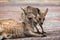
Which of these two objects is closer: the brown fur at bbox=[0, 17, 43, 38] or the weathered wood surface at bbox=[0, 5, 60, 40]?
the brown fur at bbox=[0, 17, 43, 38]

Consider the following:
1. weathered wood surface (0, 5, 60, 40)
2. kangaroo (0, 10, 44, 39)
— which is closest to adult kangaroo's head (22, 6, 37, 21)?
kangaroo (0, 10, 44, 39)

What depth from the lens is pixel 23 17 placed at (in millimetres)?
2064

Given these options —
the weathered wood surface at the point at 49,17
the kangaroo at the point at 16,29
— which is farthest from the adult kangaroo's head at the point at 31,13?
the weathered wood surface at the point at 49,17

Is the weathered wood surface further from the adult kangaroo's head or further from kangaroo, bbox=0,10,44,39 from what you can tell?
the adult kangaroo's head

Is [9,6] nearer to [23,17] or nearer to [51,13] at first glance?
[51,13]

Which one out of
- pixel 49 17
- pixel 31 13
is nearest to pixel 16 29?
pixel 31 13

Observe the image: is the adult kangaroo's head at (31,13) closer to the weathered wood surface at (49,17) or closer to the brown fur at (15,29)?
the brown fur at (15,29)

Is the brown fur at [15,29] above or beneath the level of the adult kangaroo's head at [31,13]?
beneath

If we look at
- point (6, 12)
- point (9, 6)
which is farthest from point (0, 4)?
point (6, 12)

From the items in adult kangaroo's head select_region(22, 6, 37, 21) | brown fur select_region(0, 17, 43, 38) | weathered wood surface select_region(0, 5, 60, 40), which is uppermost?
adult kangaroo's head select_region(22, 6, 37, 21)

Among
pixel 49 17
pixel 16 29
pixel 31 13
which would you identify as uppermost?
pixel 31 13

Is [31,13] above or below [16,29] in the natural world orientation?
above

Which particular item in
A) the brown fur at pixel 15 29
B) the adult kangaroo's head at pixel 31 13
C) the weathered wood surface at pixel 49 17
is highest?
the adult kangaroo's head at pixel 31 13

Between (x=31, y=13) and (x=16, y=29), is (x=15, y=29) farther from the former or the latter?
(x=31, y=13)
